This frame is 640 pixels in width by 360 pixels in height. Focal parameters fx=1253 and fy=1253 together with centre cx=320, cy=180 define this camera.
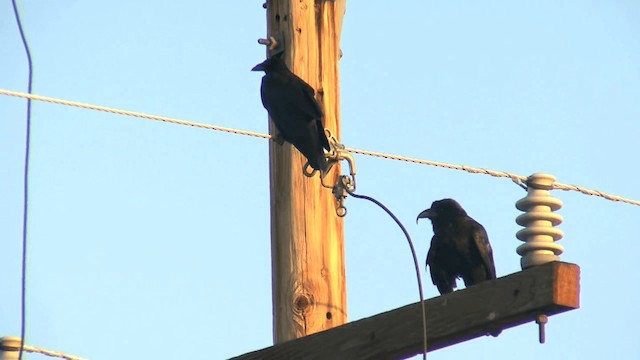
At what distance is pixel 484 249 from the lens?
8.13m

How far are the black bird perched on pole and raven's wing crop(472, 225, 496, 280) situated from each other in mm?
1952

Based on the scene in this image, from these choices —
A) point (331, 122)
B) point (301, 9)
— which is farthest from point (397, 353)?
point (301, 9)

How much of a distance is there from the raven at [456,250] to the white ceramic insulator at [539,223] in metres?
2.73

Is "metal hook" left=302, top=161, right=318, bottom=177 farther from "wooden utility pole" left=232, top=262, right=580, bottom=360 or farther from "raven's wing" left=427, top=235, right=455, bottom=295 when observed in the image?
"raven's wing" left=427, top=235, right=455, bottom=295

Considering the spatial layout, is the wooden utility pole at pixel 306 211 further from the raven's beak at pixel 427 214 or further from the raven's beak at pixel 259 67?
the raven's beak at pixel 427 214

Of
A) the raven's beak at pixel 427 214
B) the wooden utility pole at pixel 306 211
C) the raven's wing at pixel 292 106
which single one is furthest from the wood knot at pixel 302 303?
the raven's beak at pixel 427 214

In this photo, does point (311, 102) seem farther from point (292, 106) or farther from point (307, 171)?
point (307, 171)

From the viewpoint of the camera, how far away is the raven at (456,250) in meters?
8.16

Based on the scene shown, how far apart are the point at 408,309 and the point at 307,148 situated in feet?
4.39

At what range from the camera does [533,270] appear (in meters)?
4.59

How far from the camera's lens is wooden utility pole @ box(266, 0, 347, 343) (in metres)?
5.82

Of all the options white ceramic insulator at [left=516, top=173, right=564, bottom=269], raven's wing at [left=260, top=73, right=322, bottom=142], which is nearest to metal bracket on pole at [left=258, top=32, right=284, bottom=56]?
raven's wing at [left=260, top=73, right=322, bottom=142]

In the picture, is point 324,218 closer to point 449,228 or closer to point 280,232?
point 280,232

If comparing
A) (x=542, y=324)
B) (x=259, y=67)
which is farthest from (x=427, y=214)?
(x=542, y=324)
